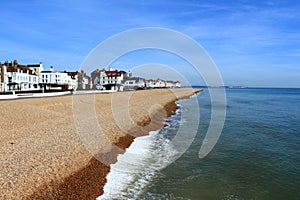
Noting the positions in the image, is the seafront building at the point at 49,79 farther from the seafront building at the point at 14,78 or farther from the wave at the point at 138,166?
the wave at the point at 138,166

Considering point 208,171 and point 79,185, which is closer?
point 79,185

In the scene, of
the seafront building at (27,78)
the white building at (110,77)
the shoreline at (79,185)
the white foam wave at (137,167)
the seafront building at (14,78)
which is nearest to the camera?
the shoreline at (79,185)

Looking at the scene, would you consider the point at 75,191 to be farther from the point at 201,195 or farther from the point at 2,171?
the point at 201,195

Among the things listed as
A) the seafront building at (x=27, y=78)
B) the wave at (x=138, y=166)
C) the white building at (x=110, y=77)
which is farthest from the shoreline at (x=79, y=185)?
the white building at (x=110, y=77)

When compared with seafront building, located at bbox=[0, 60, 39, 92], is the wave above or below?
below

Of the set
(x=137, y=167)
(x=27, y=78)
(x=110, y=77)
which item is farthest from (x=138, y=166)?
(x=110, y=77)

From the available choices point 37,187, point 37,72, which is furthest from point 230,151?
point 37,72

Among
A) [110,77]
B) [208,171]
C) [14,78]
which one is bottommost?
[208,171]

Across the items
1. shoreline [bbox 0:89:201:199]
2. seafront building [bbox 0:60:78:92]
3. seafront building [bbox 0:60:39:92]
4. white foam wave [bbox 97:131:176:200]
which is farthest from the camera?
seafront building [bbox 0:60:78:92]

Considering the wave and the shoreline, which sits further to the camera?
the wave

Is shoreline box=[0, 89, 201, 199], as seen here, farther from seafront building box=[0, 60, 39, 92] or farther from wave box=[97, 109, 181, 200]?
seafront building box=[0, 60, 39, 92]

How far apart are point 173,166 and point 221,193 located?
3.10 m

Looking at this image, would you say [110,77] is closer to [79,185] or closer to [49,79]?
[49,79]

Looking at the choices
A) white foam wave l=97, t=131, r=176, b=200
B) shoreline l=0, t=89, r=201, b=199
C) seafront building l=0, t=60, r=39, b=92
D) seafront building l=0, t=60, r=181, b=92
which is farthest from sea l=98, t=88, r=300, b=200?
seafront building l=0, t=60, r=39, b=92
